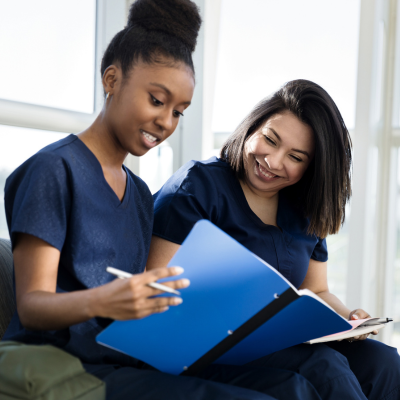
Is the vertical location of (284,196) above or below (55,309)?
above

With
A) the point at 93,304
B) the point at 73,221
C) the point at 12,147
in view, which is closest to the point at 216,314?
the point at 93,304

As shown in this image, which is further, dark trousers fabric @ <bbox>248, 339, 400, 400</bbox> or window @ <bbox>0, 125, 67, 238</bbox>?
window @ <bbox>0, 125, 67, 238</bbox>

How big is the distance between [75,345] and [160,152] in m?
1.34

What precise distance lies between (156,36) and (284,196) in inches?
27.4

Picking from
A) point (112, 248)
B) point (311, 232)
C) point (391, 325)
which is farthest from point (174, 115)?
point (391, 325)

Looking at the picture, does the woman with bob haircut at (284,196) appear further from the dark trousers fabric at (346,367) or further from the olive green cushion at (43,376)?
the olive green cushion at (43,376)

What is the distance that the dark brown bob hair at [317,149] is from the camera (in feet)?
4.32

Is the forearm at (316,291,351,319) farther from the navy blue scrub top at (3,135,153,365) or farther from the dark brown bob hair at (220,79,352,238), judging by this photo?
the navy blue scrub top at (3,135,153,365)

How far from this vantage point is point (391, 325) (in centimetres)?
220

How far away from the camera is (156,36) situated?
37.4 inches

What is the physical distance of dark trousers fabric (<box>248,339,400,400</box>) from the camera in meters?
0.99

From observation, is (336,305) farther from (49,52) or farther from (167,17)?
(49,52)

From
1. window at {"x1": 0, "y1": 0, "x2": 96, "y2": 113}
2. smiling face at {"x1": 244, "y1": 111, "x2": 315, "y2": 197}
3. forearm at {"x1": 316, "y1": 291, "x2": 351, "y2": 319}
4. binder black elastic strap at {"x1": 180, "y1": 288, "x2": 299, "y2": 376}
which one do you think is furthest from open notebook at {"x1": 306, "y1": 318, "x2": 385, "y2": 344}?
window at {"x1": 0, "y1": 0, "x2": 96, "y2": 113}

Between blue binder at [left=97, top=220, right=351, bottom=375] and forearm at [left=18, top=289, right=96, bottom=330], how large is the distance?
0.17ft
